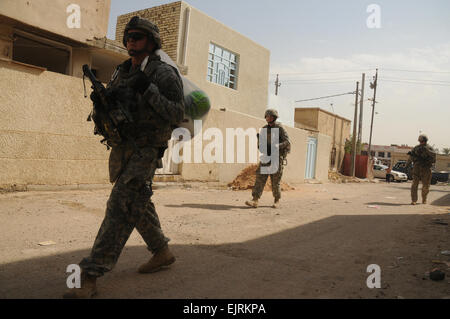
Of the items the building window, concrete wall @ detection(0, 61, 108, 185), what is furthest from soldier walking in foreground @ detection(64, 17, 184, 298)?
the building window

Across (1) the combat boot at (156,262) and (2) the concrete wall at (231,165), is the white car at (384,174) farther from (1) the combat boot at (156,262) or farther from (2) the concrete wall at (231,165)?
(1) the combat boot at (156,262)

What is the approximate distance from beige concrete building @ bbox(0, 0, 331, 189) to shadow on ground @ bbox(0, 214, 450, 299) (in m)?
4.18

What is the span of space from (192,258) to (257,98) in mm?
14190

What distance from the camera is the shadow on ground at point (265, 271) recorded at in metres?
2.43

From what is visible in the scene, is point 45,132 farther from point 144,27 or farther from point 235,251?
point 144,27

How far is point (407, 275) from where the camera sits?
2979mm

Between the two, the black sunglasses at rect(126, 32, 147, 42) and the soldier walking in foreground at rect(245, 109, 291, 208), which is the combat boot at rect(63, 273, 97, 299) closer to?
the black sunglasses at rect(126, 32, 147, 42)

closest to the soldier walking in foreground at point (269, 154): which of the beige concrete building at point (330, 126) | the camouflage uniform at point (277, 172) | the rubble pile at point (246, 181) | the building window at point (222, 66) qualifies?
the camouflage uniform at point (277, 172)

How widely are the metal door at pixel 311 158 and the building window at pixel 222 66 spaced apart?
5.45 meters

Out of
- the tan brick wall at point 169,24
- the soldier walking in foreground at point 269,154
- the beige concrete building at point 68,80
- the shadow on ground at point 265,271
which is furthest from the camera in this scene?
the tan brick wall at point 169,24

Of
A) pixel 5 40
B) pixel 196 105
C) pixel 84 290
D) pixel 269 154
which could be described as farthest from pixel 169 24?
pixel 84 290

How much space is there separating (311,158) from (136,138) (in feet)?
55.0
